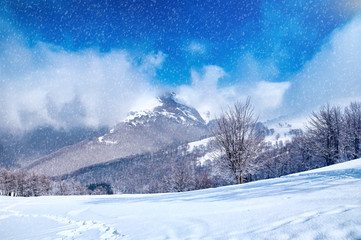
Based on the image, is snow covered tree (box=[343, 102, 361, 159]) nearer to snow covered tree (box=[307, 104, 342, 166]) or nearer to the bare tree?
snow covered tree (box=[307, 104, 342, 166])

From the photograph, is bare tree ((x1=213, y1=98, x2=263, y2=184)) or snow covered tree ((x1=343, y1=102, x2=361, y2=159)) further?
snow covered tree ((x1=343, y1=102, x2=361, y2=159))

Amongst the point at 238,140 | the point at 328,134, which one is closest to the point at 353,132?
the point at 328,134

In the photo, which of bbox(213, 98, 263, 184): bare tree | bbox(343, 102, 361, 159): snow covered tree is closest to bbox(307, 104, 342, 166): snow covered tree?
bbox(343, 102, 361, 159): snow covered tree

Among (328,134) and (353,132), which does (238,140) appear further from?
(353,132)

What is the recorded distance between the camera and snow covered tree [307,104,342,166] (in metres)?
25.0

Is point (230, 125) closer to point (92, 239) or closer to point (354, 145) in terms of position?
point (92, 239)

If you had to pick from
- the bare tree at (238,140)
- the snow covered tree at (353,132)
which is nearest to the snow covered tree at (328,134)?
the snow covered tree at (353,132)

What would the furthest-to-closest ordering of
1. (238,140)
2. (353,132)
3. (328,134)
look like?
(353,132)
(328,134)
(238,140)

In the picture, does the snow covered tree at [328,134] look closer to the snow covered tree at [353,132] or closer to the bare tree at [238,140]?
the snow covered tree at [353,132]

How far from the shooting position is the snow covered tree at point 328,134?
982 inches

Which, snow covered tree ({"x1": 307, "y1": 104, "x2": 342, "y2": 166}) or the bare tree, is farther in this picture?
snow covered tree ({"x1": 307, "y1": 104, "x2": 342, "y2": 166})

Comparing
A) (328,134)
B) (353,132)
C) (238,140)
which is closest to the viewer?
(238,140)

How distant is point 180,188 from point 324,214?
4443 cm

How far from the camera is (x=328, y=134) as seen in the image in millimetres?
24922
